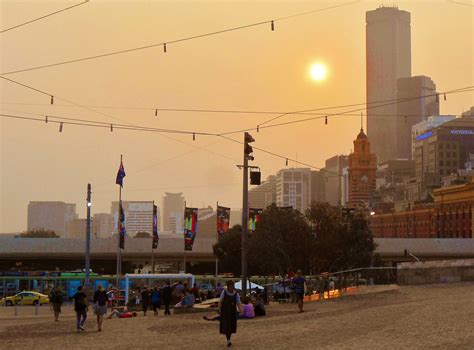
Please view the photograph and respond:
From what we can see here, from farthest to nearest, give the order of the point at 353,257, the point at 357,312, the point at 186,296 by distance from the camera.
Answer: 1. the point at 353,257
2. the point at 186,296
3. the point at 357,312

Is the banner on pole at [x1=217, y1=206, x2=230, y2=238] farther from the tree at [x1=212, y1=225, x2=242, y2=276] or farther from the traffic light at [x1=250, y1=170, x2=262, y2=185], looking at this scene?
the traffic light at [x1=250, y1=170, x2=262, y2=185]

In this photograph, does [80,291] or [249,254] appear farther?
[249,254]

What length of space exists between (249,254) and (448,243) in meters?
51.0

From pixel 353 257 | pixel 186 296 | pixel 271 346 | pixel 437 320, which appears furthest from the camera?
pixel 353 257

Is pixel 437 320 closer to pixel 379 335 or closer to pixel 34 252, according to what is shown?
pixel 379 335

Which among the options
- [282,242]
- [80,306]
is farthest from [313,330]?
[282,242]

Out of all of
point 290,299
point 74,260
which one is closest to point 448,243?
point 74,260

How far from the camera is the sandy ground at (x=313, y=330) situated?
778 inches

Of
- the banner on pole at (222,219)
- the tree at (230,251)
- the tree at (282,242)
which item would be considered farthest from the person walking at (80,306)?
the tree at (230,251)

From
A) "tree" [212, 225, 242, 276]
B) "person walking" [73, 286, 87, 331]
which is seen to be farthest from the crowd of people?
"tree" [212, 225, 242, 276]

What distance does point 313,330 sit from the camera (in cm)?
2281

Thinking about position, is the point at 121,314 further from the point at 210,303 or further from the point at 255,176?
the point at 255,176

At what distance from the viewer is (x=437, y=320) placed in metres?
22.7

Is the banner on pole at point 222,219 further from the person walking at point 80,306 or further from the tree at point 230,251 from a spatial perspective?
the person walking at point 80,306
